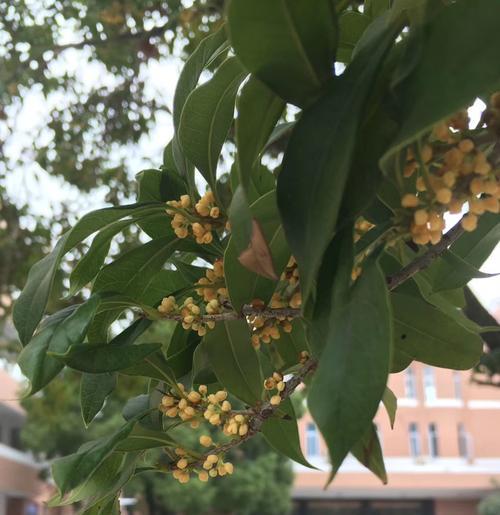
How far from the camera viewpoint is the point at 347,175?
0.36 m

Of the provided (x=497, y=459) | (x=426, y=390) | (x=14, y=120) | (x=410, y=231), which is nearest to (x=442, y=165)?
(x=410, y=231)

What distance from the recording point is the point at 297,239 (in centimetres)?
37

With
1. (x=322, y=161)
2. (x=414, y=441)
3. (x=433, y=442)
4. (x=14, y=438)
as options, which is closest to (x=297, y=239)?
(x=322, y=161)

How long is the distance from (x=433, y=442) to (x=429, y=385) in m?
1.15

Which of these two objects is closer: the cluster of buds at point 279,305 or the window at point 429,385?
the cluster of buds at point 279,305

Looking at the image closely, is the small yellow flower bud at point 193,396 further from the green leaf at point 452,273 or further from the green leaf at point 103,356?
the green leaf at point 452,273

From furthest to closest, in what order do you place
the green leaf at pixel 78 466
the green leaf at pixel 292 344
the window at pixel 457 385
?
the window at pixel 457 385, the green leaf at pixel 292 344, the green leaf at pixel 78 466

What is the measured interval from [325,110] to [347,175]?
0.04 m

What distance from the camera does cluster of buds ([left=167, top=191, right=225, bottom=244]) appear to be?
0.55 metres

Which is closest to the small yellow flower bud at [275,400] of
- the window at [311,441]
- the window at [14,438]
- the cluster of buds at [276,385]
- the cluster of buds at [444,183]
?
the cluster of buds at [276,385]

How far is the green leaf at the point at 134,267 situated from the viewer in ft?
1.98

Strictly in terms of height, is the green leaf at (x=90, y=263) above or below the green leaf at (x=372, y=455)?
above

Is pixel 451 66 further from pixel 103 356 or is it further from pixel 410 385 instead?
pixel 410 385

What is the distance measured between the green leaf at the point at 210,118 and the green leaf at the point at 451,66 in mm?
175
